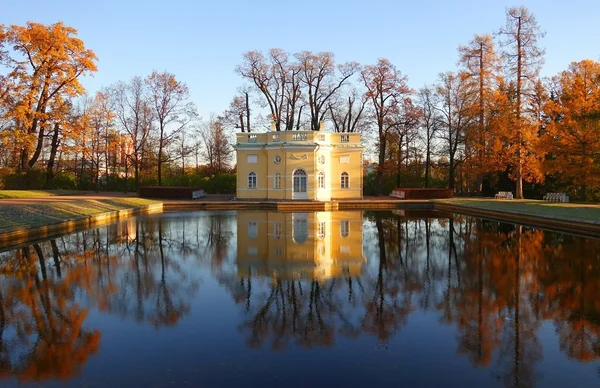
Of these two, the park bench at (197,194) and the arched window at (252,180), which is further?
the park bench at (197,194)

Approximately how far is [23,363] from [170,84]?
1250 inches

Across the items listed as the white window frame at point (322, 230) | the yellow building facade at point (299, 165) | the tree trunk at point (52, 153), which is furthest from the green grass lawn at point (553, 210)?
the tree trunk at point (52, 153)

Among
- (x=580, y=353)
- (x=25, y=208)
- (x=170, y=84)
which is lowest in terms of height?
(x=580, y=353)

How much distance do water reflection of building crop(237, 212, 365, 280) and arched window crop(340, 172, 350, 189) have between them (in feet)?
45.1

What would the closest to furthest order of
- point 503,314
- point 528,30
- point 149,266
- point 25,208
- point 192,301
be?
point 503,314
point 192,301
point 149,266
point 25,208
point 528,30

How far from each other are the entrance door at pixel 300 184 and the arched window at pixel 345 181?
3.03 meters

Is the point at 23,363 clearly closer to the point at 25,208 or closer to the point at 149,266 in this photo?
the point at 149,266

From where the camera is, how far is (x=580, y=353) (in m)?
4.50

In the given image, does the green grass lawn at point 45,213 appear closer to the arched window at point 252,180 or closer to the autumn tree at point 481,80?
the arched window at point 252,180

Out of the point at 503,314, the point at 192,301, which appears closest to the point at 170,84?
the point at 192,301

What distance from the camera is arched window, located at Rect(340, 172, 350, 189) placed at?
30.0 meters

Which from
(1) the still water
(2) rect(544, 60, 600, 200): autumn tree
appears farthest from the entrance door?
(1) the still water

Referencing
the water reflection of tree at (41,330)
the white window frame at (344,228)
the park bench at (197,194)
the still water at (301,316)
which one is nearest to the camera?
the still water at (301,316)

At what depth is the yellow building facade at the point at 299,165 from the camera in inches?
1110
